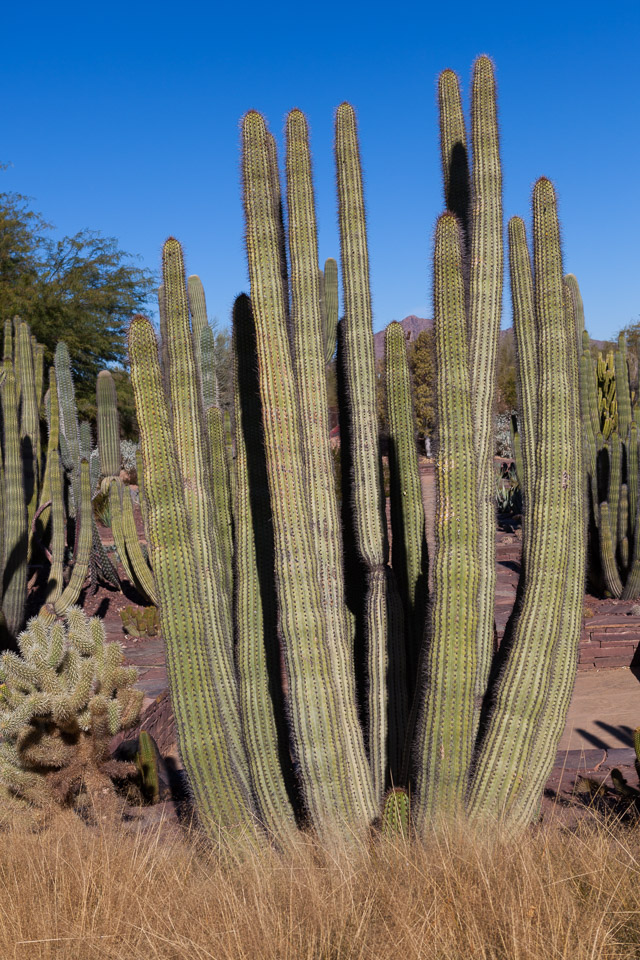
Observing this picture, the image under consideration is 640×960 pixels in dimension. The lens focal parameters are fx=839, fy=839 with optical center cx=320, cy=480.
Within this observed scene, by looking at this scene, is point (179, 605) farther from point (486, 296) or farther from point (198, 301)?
point (198, 301)

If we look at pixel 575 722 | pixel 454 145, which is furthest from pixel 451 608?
pixel 575 722

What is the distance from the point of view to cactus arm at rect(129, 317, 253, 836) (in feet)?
12.8

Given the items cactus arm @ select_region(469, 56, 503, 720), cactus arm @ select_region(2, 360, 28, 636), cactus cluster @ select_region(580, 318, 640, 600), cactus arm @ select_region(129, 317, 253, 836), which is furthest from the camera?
cactus cluster @ select_region(580, 318, 640, 600)

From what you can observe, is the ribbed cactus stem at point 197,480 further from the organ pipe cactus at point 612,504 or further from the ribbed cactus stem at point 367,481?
the organ pipe cactus at point 612,504

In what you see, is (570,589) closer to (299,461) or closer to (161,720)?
(299,461)

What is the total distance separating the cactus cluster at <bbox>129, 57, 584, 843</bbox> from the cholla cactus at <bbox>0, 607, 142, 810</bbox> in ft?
3.64

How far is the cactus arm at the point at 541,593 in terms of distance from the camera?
3924 millimetres

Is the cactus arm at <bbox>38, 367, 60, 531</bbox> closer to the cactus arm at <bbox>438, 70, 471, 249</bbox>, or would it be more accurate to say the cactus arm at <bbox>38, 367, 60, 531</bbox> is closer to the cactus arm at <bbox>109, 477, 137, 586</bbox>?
the cactus arm at <bbox>109, 477, 137, 586</bbox>

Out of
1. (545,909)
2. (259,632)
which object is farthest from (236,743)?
(545,909)

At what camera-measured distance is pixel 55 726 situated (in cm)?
500

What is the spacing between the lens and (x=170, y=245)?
4.49 m

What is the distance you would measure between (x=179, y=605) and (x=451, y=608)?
4.13ft

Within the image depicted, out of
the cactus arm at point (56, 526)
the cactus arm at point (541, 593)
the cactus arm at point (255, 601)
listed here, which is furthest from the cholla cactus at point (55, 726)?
the cactus arm at point (56, 526)

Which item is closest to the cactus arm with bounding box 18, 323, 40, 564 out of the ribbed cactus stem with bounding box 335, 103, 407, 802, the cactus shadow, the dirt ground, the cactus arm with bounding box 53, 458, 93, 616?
the cactus arm with bounding box 53, 458, 93, 616
